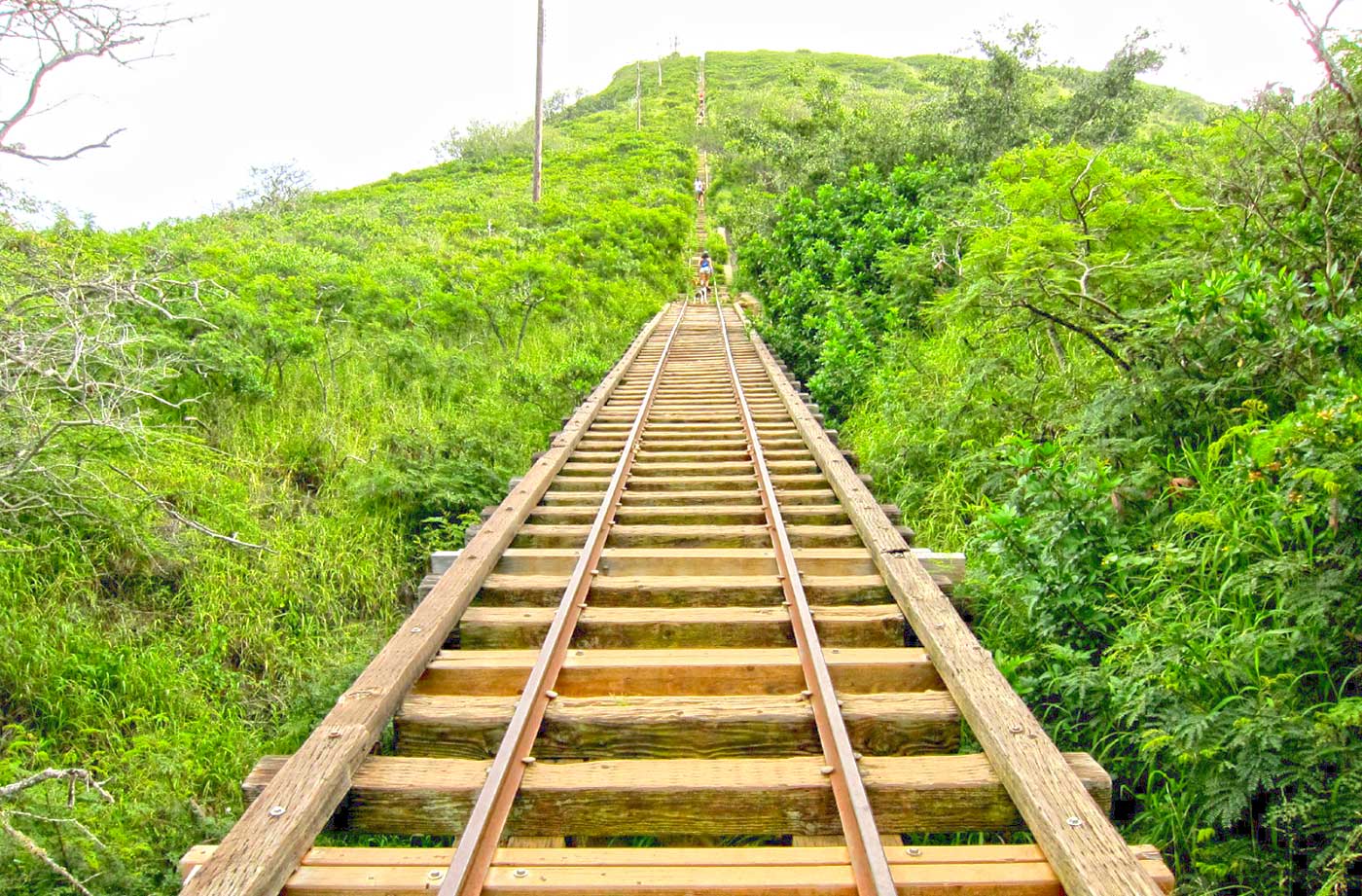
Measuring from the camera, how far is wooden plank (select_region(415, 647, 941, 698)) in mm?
3713

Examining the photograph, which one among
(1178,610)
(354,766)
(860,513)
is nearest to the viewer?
(354,766)

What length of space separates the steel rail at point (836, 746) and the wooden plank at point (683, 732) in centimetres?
12

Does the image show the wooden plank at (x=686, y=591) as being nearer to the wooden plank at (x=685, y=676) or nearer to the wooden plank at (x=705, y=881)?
the wooden plank at (x=685, y=676)

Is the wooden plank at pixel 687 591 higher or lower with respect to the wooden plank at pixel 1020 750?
lower

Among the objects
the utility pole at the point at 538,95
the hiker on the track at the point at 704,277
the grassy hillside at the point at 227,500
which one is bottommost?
the grassy hillside at the point at 227,500

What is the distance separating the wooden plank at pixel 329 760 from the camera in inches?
92.0

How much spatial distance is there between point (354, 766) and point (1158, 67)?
1885 cm

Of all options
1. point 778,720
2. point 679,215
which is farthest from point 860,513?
point 679,215

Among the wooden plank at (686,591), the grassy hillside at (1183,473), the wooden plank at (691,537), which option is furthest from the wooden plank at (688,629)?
the wooden plank at (691,537)

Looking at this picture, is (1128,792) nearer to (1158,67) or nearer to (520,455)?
(520,455)

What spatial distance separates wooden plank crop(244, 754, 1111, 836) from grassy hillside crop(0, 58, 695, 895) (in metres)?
1.17

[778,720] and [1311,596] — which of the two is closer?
[1311,596]

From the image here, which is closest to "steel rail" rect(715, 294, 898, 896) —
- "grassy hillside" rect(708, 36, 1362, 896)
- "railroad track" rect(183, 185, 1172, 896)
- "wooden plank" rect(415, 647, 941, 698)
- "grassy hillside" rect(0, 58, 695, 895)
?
"railroad track" rect(183, 185, 1172, 896)

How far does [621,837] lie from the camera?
3.40m
